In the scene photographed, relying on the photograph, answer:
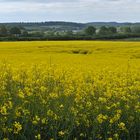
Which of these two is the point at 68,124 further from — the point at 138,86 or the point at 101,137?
the point at 138,86

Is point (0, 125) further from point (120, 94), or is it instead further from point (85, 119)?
point (120, 94)

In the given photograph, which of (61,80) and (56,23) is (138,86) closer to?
(61,80)

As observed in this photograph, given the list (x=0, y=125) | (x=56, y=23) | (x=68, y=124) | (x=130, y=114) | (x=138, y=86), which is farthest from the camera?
(x=56, y=23)

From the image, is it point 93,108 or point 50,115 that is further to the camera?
point 93,108

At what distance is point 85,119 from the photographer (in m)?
8.23

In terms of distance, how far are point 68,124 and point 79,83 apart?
7.92 feet

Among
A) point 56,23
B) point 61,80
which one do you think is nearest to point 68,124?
point 61,80

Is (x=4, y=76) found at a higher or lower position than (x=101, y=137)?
higher

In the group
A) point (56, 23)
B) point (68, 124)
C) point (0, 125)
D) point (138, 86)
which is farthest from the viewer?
point (56, 23)

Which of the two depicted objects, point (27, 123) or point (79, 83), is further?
point (79, 83)

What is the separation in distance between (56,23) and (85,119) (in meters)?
162

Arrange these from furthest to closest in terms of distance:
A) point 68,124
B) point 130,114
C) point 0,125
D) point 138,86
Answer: point 138,86 → point 130,114 → point 68,124 → point 0,125

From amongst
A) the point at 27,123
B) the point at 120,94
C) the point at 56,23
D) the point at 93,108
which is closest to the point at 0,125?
the point at 27,123

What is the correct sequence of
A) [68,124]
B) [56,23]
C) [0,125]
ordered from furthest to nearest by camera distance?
[56,23]
[68,124]
[0,125]
